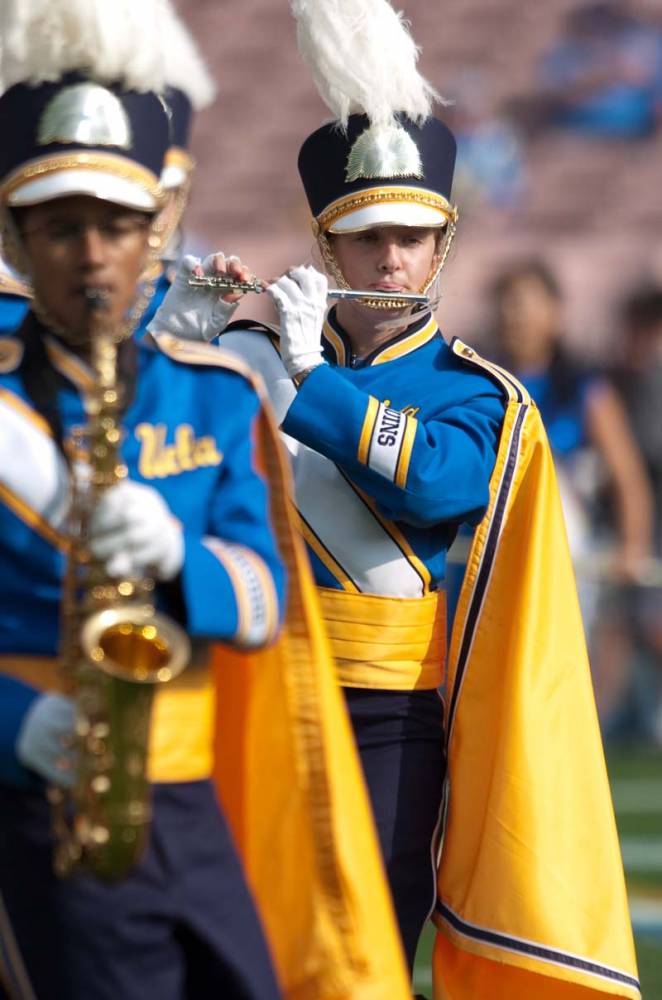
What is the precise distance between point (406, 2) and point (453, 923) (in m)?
16.3

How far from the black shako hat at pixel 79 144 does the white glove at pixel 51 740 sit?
26.5 inches

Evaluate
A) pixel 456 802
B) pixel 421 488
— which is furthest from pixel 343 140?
pixel 456 802

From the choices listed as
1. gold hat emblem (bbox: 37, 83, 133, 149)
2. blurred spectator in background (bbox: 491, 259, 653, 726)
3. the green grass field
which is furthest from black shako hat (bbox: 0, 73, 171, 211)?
blurred spectator in background (bbox: 491, 259, 653, 726)

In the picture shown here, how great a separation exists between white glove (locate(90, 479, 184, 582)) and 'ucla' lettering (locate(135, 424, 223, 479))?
0.17 m

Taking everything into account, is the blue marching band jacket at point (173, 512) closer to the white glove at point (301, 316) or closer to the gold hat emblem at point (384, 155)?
the white glove at point (301, 316)

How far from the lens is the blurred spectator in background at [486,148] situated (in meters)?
17.0

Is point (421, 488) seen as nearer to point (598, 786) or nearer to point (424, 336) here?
point (424, 336)

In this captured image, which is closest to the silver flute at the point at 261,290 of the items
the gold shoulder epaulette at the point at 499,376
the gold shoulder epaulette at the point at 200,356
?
the gold shoulder epaulette at the point at 499,376

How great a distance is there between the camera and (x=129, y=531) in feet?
8.39

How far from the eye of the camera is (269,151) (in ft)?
63.1

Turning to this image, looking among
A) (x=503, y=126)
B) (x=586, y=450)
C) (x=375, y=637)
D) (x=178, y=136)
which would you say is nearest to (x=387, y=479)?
(x=375, y=637)

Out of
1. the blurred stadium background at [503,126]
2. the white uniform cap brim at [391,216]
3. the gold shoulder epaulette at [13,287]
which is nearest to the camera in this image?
the gold shoulder epaulette at [13,287]

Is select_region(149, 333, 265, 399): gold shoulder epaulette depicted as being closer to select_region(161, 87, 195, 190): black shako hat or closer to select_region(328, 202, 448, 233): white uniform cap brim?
select_region(328, 202, 448, 233): white uniform cap brim

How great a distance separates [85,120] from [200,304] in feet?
4.83
